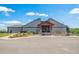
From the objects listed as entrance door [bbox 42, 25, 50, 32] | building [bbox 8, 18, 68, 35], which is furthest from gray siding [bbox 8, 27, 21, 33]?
entrance door [bbox 42, 25, 50, 32]

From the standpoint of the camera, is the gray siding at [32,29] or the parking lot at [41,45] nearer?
the parking lot at [41,45]

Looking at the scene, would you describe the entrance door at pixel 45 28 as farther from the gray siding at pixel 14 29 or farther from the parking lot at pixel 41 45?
the gray siding at pixel 14 29

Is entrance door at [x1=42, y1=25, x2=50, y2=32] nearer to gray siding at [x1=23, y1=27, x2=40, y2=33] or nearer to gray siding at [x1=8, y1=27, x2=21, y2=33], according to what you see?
gray siding at [x1=23, y1=27, x2=40, y2=33]

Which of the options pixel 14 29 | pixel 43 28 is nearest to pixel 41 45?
pixel 43 28

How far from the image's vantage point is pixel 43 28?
13.9 ft

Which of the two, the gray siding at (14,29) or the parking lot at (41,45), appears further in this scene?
the gray siding at (14,29)

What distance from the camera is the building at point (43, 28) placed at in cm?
420

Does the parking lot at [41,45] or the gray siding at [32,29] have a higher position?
the gray siding at [32,29]

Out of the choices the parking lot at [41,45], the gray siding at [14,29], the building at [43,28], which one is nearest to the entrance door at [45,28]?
the building at [43,28]

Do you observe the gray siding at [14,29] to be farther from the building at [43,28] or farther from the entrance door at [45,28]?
the entrance door at [45,28]

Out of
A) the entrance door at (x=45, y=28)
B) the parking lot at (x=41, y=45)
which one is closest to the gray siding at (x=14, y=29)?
the parking lot at (x=41, y=45)

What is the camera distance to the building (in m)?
4.20

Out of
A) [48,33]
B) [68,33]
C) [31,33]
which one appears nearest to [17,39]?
[31,33]
